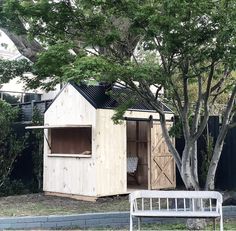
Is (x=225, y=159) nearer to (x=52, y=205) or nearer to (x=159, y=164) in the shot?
(x=159, y=164)

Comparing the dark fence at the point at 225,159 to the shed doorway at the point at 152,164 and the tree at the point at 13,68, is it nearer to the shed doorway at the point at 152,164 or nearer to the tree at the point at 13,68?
the shed doorway at the point at 152,164

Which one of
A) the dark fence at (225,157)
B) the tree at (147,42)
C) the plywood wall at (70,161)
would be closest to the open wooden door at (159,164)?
the dark fence at (225,157)

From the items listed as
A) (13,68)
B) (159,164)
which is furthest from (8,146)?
(159,164)

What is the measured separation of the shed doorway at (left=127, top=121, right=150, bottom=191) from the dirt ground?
2.51 m

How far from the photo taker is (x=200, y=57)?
6.23 meters

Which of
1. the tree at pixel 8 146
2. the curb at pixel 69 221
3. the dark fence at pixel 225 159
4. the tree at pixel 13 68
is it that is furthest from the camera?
the tree at pixel 13 68

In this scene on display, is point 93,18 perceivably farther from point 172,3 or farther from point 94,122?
point 94,122

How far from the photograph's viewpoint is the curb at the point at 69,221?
21.9 ft

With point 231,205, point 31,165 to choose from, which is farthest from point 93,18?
point 31,165

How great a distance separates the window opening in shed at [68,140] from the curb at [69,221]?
12.7 feet

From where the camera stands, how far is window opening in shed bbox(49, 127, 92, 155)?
10.8 meters

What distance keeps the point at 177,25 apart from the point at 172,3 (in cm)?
35

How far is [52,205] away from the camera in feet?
29.1

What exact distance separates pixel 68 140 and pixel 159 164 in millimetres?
2622
